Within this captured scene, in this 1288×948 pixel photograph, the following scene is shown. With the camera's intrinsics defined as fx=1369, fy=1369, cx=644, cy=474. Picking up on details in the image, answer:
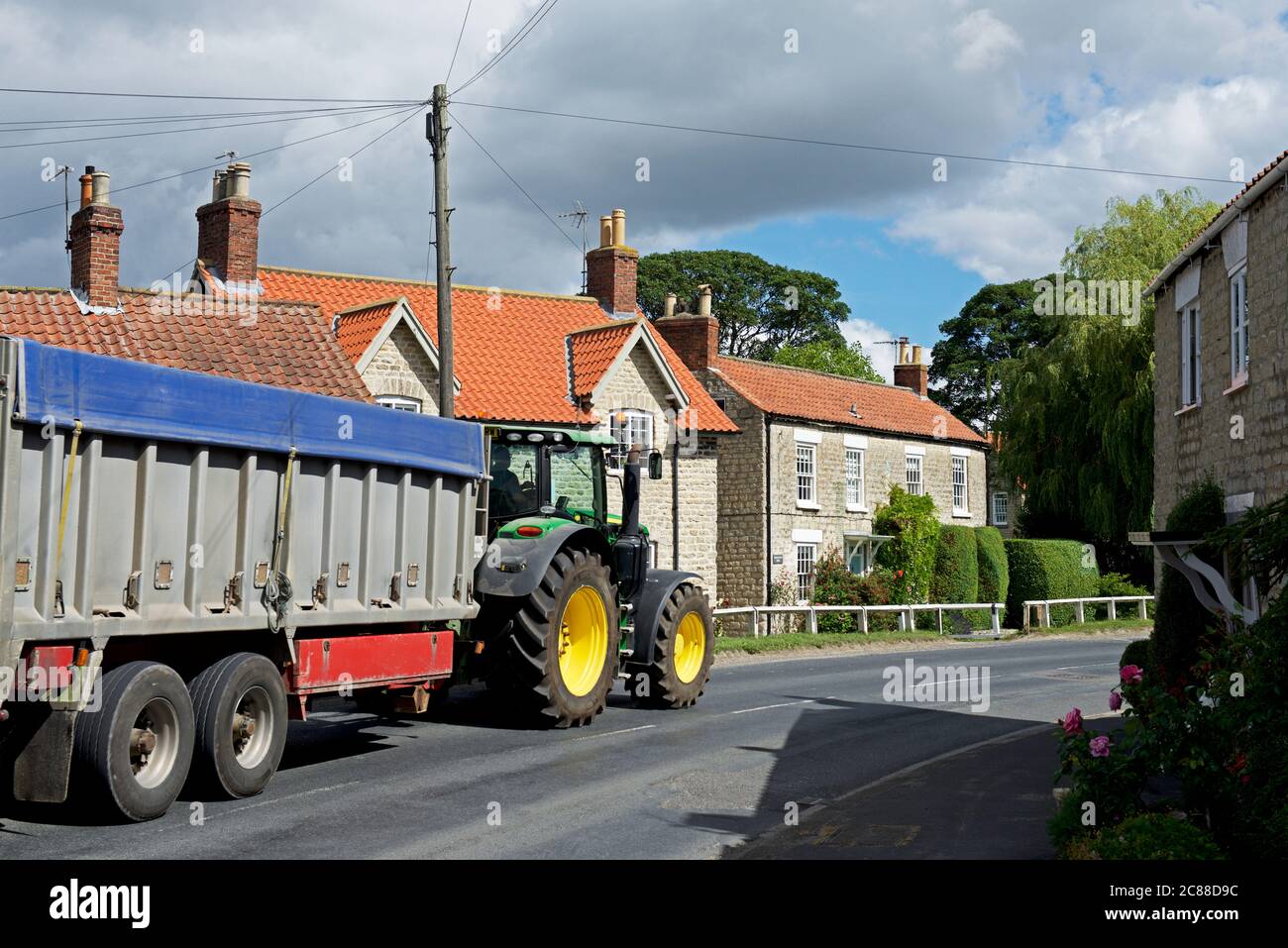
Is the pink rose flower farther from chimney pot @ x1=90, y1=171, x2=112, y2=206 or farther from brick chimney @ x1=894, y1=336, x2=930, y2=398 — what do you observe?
brick chimney @ x1=894, y1=336, x2=930, y2=398

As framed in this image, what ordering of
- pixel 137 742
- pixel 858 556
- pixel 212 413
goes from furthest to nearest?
pixel 858 556
pixel 212 413
pixel 137 742

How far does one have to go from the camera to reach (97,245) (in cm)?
2514

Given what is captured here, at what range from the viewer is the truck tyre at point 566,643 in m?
13.2

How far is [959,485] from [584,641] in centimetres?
3240

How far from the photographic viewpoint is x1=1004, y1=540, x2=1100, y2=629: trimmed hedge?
40.6m

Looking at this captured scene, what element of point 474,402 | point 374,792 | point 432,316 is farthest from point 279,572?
point 432,316

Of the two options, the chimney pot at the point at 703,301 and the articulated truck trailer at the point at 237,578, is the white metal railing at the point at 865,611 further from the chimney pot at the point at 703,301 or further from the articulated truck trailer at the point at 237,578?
the articulated truck trailer at the point at 237,578

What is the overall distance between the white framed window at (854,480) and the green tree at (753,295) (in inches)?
1235

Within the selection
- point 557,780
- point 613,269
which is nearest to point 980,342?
point 613,269

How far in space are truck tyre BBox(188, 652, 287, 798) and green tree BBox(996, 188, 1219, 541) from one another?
31.9m

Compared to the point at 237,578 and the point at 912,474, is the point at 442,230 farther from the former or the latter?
the point at 912,474

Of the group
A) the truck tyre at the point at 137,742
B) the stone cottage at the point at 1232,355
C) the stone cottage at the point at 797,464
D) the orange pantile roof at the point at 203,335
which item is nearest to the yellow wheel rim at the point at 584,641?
the truck tyre at the point at 137,742

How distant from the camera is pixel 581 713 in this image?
14.0 metres

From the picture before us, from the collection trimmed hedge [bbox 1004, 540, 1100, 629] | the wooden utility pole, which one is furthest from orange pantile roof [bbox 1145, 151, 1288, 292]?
trimmed hedge [bbox 1004, 540, 1100, 629]
